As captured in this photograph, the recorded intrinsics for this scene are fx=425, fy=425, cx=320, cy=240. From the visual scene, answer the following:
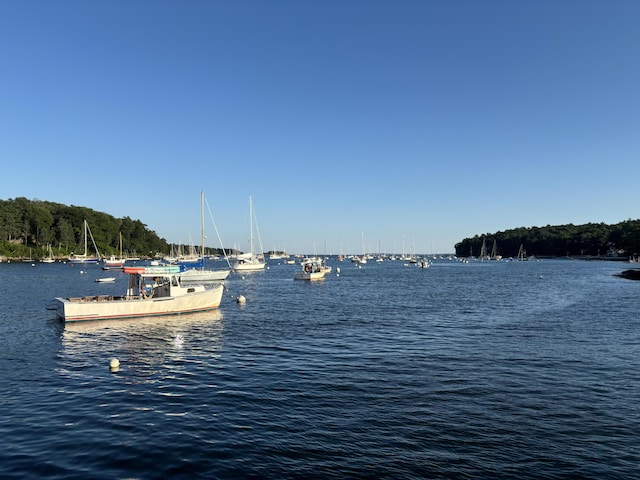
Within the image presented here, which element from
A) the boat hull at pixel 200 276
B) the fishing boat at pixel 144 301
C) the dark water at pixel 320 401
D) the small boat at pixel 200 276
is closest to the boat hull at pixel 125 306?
the fishing boat at pixel 144 301

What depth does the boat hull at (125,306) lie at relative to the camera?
36781 mm

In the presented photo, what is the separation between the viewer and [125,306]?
127 ft

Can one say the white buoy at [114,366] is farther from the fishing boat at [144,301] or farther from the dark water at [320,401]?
the fishing boat at [144,301]

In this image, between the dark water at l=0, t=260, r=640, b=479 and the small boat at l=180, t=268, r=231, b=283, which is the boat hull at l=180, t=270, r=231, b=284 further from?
the dark water at l=0, t=260, r=640, b=479

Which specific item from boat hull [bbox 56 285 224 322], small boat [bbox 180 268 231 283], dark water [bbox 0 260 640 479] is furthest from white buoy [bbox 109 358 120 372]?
small boat [bbox 180 268 231 283]

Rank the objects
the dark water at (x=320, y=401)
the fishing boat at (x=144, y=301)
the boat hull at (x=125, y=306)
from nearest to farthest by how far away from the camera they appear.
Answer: the dark water at (x=320, y=401)
the boat hull at (x=125, y=306)
the fishing boat at (x=144, y=301)

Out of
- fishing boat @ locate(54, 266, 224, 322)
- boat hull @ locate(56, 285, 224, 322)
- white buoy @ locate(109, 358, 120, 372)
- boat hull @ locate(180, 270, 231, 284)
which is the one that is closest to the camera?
white buoy @ locate(109, 358, 120, 372)

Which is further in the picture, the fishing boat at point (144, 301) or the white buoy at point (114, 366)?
the fishing boat at point (144, 301)

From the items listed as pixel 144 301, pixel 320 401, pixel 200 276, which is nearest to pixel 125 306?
pixel 144 301

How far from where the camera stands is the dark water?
12344 mm

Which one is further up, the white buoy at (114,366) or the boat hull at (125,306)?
the boat hull at (125,306)

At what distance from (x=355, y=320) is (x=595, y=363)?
20545 mm

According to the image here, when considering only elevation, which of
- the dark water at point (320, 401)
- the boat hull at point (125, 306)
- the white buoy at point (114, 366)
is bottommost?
the dark water at point (320, 401)

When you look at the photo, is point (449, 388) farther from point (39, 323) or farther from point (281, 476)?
point (39, 323)
